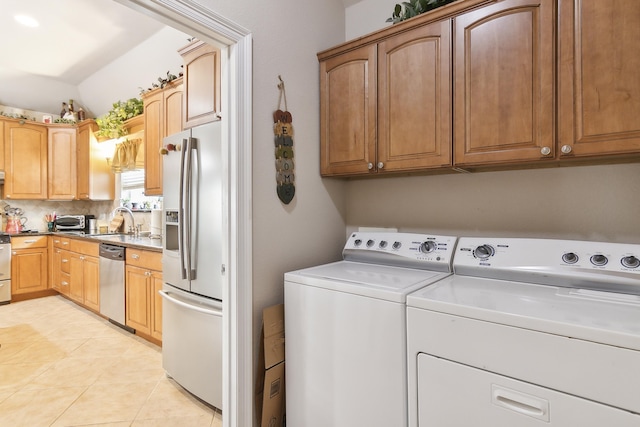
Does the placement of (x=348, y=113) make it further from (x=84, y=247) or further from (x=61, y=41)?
(x=84, y=247)

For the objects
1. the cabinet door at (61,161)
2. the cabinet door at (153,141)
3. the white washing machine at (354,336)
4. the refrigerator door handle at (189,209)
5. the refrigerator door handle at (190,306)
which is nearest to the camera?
the white washing machine at (354,336)

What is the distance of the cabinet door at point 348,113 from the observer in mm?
1854

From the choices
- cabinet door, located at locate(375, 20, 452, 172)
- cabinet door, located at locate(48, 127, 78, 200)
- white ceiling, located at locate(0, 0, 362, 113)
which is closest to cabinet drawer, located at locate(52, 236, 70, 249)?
cabinet door, located at locate(48, 127, 78, 200)

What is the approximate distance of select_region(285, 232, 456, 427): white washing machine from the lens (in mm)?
1299

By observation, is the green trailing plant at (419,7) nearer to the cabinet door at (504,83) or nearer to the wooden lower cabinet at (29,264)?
the cabinet door at (504,83)

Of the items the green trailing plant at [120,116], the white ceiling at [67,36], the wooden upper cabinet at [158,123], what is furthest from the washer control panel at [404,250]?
the green trailing plant at [120,116]

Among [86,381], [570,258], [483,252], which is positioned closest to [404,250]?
[483,252]

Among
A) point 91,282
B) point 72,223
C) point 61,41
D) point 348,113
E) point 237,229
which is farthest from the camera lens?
point 72,223

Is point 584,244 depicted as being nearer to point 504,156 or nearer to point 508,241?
point 508,241

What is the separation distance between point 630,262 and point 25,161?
254 inches

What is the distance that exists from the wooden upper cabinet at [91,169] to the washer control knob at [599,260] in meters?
5.59

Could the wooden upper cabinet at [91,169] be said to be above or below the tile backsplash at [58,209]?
above

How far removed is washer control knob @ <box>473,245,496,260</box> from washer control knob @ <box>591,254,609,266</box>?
36 cm

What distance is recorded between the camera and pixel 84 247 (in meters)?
3.99
